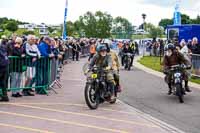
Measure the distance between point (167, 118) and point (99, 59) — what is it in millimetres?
2683

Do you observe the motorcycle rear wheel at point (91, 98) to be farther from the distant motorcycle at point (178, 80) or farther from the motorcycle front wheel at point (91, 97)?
the distant motorcycle at point (178, 80)

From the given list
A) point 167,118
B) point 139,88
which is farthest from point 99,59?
point 139,88

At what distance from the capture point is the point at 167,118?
1171 centimetres

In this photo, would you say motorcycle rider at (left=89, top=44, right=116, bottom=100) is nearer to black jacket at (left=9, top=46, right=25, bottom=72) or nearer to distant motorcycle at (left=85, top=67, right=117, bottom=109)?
distant motorcycle at (left=85, top=67, right=117, bottom=109)

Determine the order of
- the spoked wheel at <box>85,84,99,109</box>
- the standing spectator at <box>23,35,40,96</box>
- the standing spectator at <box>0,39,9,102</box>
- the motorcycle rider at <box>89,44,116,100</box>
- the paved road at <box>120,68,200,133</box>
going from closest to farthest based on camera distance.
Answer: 1. the paved road at <box>120,68,200,133</box>
2. the spoked wheel at <box>85,84,99,109</box>
3. the motorcycle rider at <box>89,44,116,100</box>
4. the standing spectator at <box>0,39,9,102</box>
5. the standing spectator at <box>23,35,40,96</box>

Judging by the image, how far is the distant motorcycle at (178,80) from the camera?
47.4ft

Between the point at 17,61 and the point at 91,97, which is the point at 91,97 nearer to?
the point at 91,97

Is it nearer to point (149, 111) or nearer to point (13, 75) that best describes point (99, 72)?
point (149, 111)

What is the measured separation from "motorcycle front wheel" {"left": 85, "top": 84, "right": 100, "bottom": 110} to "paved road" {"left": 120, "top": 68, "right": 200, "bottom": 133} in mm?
1227

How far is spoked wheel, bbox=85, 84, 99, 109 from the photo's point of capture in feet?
41.3

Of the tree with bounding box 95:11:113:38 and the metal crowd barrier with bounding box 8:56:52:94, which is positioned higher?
the tree with bounding box 95:11:113:38

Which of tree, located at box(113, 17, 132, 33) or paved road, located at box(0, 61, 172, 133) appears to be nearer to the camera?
paved road, located at box(0, 61, 172, 133)

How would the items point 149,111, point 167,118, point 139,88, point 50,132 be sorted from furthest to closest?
point 139,88 < point 149,111 < point 167,118 < point 50,132

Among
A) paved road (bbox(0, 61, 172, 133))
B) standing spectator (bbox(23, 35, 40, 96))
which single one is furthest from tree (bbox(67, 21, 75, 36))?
paved road (bbox(0, 61, 172, 133))
